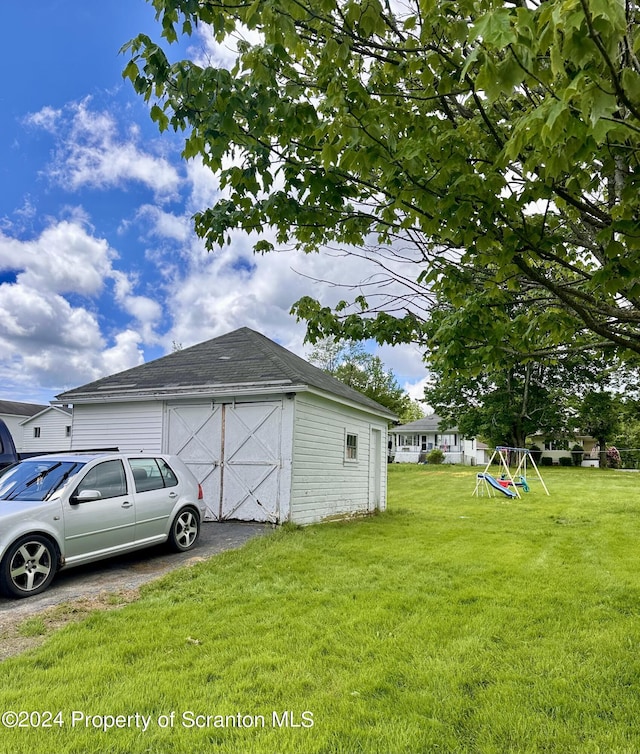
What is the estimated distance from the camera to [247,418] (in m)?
10.0

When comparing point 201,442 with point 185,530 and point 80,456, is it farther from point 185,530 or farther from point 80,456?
point 80,456

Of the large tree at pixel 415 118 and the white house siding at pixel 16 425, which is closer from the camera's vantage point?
the large tree at pixel 415 118

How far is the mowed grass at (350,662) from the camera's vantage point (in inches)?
109

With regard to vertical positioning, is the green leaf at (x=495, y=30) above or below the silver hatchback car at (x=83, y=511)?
above

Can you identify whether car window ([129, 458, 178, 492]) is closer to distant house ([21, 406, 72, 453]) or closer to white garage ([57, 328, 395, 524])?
white garage ([57, 328, 395, 524])

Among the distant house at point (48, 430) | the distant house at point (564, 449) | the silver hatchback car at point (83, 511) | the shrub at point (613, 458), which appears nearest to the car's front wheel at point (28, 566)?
the silver hatchback car at point (83, 511)

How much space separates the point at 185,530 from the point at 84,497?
6.85 feet

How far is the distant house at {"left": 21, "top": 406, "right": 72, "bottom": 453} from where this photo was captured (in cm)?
3625

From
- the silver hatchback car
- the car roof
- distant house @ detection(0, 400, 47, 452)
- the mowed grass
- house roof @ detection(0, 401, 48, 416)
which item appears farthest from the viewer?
house roof @ detection(0, 401, 48, 416)

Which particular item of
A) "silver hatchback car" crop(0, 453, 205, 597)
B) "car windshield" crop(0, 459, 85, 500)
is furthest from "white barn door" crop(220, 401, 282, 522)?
"car windshield" crop(0, 459, 85, 500)

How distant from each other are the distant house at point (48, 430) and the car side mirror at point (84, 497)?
1289 inches

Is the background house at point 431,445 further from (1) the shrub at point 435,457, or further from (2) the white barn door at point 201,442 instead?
(2) the white barn door at point 201,442

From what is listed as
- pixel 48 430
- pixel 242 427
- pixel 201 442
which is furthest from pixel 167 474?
pixel 48 430

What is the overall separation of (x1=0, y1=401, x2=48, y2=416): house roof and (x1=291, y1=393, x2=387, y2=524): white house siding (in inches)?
1569
